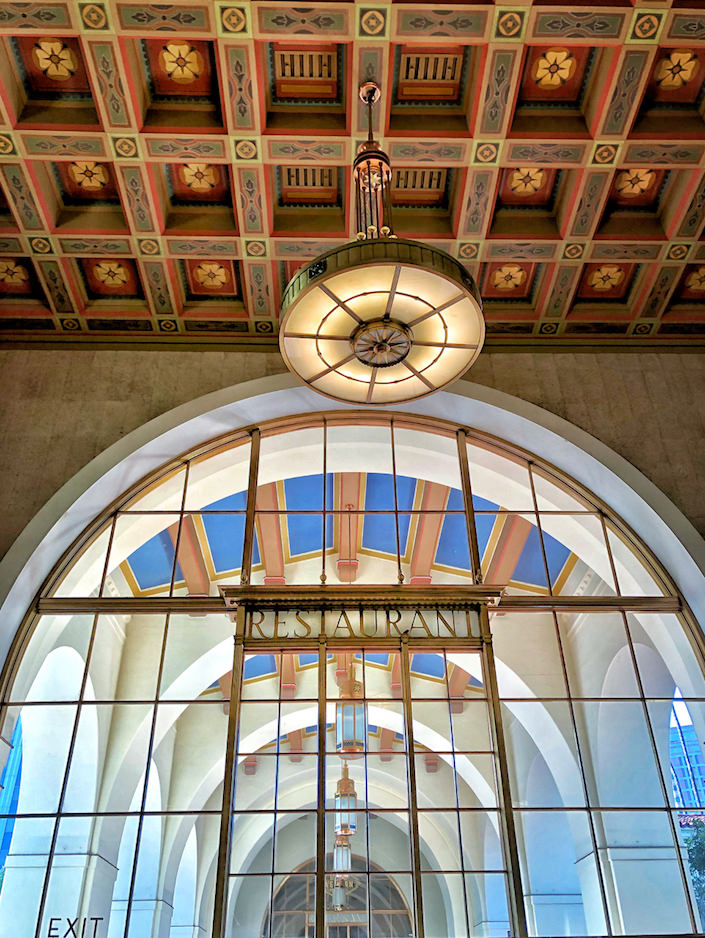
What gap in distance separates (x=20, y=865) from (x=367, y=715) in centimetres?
588

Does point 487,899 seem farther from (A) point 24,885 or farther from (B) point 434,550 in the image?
(A) point 24,885

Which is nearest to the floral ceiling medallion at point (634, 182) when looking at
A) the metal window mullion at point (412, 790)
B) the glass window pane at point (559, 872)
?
the metal window mullion at point (412, 790)

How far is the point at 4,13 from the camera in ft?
19.1

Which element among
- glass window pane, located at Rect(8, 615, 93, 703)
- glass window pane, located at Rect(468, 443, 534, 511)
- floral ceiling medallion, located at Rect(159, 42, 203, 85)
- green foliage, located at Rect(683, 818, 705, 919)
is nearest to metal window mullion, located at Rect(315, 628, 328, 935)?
glass window pane, located at Rect(468, 443, 534, 511)

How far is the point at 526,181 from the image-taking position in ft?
24.3

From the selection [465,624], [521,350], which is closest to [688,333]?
[521,350]

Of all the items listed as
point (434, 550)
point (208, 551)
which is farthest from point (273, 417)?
point (434, 550)

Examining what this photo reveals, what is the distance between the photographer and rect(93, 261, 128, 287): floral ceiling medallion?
7.96 m

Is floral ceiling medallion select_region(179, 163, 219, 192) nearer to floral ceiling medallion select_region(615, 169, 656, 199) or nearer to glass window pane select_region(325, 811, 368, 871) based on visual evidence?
floral ceiling medallion select_region(615, 169, 656, 199)

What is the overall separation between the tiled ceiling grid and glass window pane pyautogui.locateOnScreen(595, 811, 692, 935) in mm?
5445

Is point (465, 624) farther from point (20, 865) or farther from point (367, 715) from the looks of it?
point (20, 865)

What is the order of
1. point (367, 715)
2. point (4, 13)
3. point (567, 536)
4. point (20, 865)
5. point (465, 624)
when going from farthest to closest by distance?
point (20, 865), point (567, 536), point (465, 624), point (367, 715), point (4, 13)

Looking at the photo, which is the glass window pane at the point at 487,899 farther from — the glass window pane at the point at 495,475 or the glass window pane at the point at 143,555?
the glass window pane at the point at 143,555

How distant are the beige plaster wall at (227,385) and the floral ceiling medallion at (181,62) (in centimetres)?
A: 272
